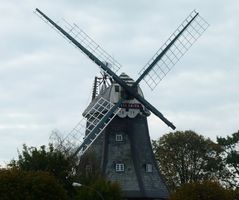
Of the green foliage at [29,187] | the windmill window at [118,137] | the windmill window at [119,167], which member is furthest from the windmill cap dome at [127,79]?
the green foliage at [29,187]

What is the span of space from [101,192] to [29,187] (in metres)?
6.24

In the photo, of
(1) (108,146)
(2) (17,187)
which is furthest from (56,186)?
(1) (108,146)

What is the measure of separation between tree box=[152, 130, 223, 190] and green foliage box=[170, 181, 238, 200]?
32611 mm

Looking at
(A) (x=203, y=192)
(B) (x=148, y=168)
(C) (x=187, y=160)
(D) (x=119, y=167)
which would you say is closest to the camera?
(A) (x=203, y=192)

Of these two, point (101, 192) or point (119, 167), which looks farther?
point (119, 167)

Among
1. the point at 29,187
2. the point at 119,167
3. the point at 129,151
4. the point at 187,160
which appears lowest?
the point at 29,187

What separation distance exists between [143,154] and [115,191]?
10701mm

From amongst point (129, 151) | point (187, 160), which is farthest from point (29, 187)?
point (187, 160)

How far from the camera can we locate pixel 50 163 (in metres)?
54.0

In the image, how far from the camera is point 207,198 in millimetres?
51438

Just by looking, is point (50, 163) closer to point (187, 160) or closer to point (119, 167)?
point (119, 167)

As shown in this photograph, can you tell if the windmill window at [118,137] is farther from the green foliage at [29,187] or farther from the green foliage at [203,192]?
the green foliage at [29,187]

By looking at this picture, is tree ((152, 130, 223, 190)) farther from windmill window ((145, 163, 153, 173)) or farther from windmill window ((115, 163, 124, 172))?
windmill window ((115, 163, 124, 172))

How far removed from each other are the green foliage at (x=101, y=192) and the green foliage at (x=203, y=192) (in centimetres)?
469
